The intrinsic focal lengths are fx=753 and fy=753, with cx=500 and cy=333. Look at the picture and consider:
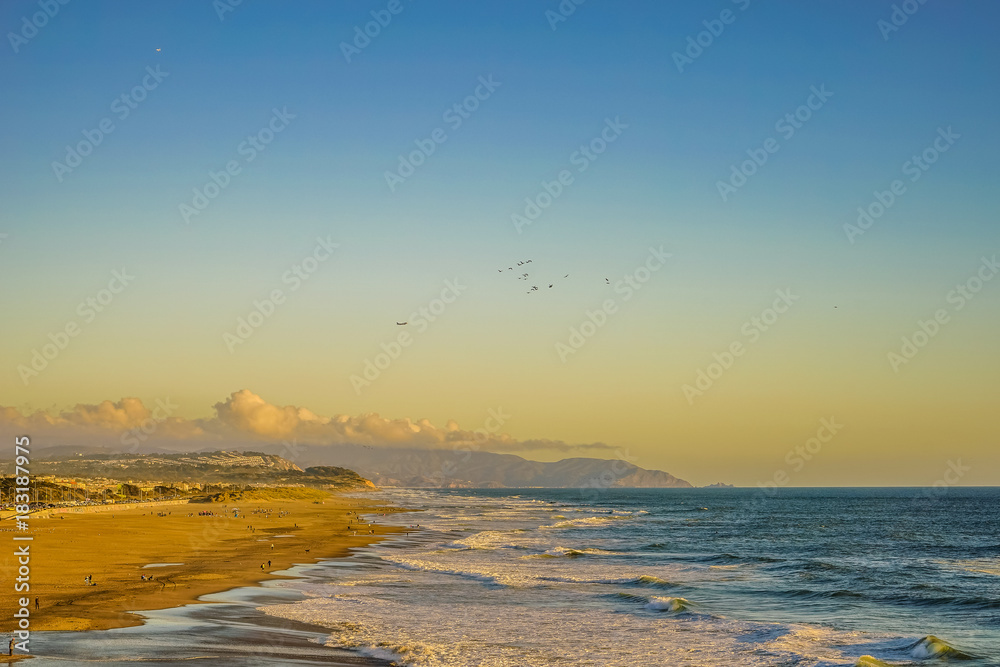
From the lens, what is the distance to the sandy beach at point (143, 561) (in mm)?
25781

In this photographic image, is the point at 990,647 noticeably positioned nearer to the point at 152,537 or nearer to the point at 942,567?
the point at 942,567

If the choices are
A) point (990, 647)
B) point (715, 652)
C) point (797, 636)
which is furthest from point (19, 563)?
point (990, 647)

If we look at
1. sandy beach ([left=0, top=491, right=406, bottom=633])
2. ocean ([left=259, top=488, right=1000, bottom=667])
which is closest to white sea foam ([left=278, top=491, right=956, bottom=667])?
ocean ([left=259, top=488, right=1000, bottom=667])

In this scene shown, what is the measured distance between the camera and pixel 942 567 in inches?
1988

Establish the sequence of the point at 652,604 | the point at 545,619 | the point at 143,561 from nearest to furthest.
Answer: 1. the point at 545,619
2. the point at 652,604
3. the point at 143,561

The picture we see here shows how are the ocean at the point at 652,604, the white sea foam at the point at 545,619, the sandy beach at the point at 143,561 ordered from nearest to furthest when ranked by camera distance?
the white sea foam at the point at 545,619
the ocean at the point at 652,604
the sandy beach at the point at 143,561

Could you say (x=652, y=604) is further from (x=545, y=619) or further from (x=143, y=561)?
(x=143, y=561)

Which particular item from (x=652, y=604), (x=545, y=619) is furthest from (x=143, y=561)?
(x=652, y=604)

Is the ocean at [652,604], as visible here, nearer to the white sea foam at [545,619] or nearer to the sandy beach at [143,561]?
the white sea foam at [545,619]

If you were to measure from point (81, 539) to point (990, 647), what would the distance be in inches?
2065

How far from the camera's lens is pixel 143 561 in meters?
40.7

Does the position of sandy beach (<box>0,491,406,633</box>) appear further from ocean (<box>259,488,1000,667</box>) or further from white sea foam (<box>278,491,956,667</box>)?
white sea foam (<box>278,491,956,667</box>)

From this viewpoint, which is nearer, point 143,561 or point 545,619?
point 545,619

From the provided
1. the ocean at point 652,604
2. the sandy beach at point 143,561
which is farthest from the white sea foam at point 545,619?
the sandy beach at point 143,561
